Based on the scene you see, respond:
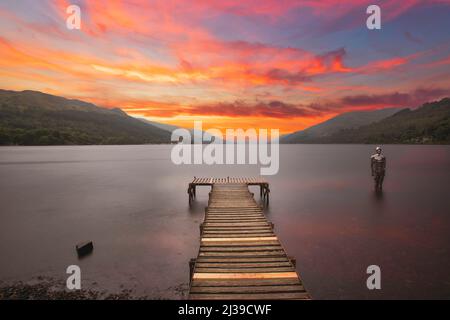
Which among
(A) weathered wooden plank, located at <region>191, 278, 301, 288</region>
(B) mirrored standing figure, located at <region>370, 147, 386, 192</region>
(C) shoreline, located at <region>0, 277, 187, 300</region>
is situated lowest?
(C) shoreline, located at <region>0, 277, 187, 300</region>

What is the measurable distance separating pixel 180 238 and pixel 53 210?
17.8 metres

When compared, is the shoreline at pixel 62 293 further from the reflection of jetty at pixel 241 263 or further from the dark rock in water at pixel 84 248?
the dark rock in water at pixel 84 248

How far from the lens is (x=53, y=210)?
30.0 metres

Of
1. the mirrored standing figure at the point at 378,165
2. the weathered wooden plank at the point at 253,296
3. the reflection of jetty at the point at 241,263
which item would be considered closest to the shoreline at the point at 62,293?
the reflection of jetty at the point at 241,263

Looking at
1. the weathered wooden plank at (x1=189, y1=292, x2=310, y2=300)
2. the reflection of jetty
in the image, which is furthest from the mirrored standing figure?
the weathered wooden plank at (x1=189, y1=292, x2=310, y2=300)

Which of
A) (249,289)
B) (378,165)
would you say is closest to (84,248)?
(249,289)

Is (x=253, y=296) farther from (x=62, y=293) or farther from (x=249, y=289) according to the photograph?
(x=62, y=293)

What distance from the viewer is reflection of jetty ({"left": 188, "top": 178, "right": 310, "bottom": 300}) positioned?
8.84 meters

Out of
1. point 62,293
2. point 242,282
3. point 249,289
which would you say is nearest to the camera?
point 249,289

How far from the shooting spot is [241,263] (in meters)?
10.8

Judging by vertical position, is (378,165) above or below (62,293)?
above

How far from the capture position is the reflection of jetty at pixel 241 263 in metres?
8.84

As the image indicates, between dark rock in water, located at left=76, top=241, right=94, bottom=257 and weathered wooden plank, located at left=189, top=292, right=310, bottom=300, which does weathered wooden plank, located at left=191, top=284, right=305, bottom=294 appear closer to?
weathered wooden plank, located at left=189, top=292, right=310, bottom=300
